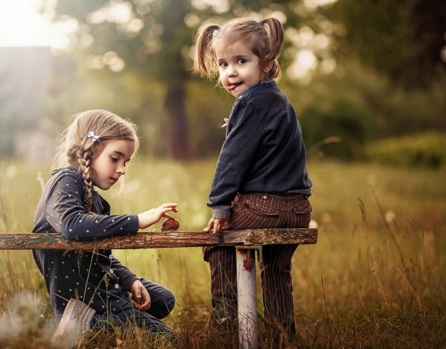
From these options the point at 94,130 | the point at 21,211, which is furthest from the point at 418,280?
the point at 21,211

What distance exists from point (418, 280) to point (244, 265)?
236 centimetres

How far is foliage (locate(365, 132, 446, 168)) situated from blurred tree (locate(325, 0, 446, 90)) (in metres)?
2.15

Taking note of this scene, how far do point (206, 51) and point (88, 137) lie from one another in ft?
2.75

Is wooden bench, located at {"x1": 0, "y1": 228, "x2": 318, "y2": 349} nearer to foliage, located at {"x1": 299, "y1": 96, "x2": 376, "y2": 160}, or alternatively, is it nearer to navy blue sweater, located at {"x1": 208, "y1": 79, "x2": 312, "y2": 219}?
navy blue sweater, located at {"x1": 208, "y1": 79, "x2": 312, "y2": 219}

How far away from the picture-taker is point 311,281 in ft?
14.9

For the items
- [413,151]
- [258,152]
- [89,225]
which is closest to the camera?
[89,225]

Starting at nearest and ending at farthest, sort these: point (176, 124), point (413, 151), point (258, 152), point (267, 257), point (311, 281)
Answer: point (258, 152) < point (267, 257) < point (311, 281) < point (413, 151) < point (176, 124)

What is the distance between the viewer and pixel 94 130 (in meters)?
2.79

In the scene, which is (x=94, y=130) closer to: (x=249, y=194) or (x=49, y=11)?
(x=249, y=194)

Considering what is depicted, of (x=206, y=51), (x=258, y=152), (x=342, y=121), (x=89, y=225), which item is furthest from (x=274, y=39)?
(x=342, y=121)

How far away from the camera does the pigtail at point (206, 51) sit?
9.71ft

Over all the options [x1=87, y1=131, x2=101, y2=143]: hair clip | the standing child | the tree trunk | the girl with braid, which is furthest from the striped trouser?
the tree trunk

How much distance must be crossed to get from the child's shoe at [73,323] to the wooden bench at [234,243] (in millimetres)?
339

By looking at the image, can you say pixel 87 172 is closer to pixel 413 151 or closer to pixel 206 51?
pixel 206 51
